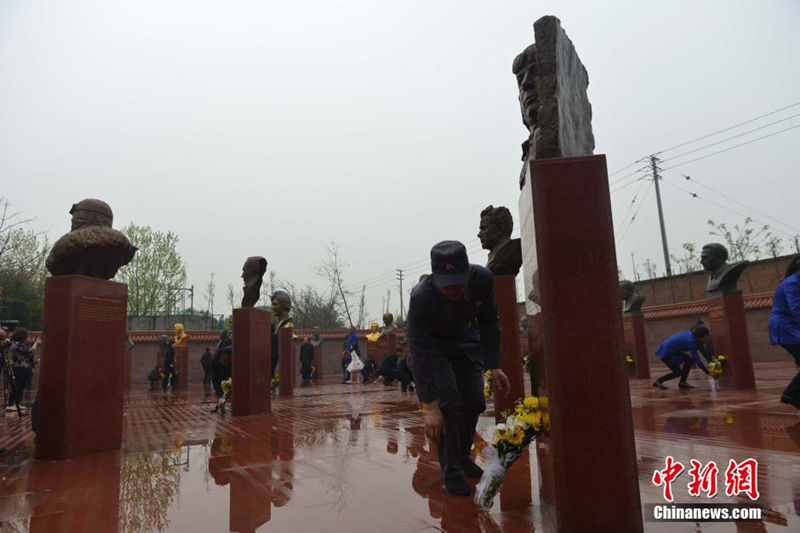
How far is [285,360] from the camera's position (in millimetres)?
14508

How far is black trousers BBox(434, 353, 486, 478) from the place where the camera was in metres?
3.24

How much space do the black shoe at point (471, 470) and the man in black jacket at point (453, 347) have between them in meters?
0.12

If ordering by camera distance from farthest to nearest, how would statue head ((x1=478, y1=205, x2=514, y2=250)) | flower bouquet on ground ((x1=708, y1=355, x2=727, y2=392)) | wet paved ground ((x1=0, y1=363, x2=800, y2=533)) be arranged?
flower bouquet on ground ((x1=708, y1=355, x2=727, y2=392))
statue head ((x1=478, y1=205, x2=514, y2=250))
wet paved ground ((x1=0, y1=363, x2=800, y2=533))

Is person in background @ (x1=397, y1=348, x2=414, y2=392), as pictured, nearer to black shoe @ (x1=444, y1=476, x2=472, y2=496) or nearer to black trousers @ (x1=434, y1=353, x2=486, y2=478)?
black trousers @ (x1=434, y1=353, x2=486, y2=478)

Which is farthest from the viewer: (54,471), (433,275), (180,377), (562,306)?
(180,377)

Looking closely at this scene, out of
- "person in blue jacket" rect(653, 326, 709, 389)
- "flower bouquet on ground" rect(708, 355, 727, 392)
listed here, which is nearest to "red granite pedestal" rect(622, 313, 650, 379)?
"person in blue jacket" rect(653, 326, 709, 389)

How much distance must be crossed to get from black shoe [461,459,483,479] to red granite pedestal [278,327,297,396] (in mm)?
10752

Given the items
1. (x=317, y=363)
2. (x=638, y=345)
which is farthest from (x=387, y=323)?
(x=638, y=345)

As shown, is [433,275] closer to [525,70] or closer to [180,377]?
[525,70]

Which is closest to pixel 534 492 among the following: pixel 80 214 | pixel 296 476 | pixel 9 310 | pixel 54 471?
pixel 296 476

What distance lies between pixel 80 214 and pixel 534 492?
19.2ft

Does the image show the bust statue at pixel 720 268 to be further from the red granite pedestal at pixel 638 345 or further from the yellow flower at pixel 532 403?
the yellow flower at pixel 532 403

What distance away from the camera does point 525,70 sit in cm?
394

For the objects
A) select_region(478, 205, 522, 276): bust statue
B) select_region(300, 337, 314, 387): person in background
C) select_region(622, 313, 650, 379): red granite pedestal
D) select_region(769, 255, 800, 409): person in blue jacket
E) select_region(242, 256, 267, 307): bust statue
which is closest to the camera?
select_region(769, 255, 800, 409): person in blue jacket
